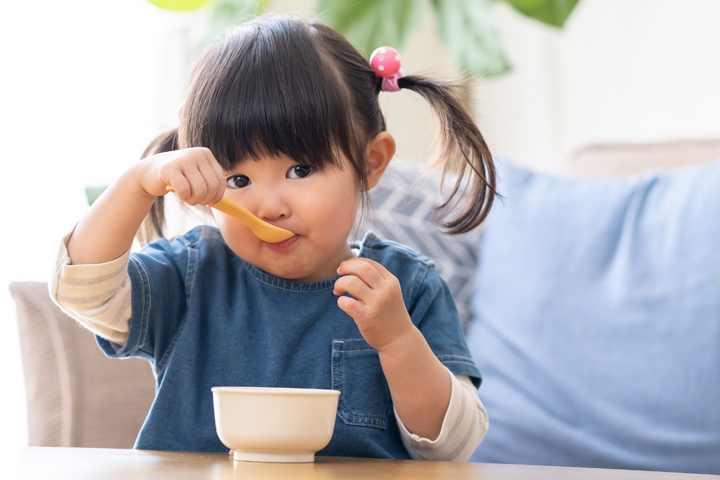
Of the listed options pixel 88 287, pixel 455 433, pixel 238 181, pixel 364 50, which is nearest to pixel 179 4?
pixel 364 50

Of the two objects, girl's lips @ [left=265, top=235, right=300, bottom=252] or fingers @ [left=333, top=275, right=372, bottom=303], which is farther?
girl's lips @ [left=265, top=235, right=300, bottom=252]

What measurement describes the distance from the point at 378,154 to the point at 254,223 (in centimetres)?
24

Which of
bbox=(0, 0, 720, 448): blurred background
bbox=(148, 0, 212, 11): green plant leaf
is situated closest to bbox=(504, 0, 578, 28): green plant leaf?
bbox=(0, 0, 720, 448): blurred background

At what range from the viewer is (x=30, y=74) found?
1494 mm

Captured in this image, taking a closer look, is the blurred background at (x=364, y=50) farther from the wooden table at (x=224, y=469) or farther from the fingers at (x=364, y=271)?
the wooden table at (x=224, y=469)

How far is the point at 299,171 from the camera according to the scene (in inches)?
29.3

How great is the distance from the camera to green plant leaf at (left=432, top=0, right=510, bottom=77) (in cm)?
167

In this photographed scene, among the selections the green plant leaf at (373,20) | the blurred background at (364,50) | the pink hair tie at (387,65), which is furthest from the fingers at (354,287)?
the green plant leaf at (373,20)

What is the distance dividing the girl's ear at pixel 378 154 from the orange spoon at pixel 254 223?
17 centimetres

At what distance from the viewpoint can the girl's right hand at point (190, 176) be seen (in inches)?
23.5

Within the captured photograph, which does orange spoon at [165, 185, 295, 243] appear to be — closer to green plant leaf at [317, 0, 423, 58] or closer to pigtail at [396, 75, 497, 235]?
pigtail at [396, 75, 497, 235]

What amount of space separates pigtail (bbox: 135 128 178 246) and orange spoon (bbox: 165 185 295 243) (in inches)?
9.5

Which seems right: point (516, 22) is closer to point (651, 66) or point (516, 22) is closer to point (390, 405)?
point (651, 66)

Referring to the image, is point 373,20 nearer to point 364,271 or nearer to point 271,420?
point 364,271
